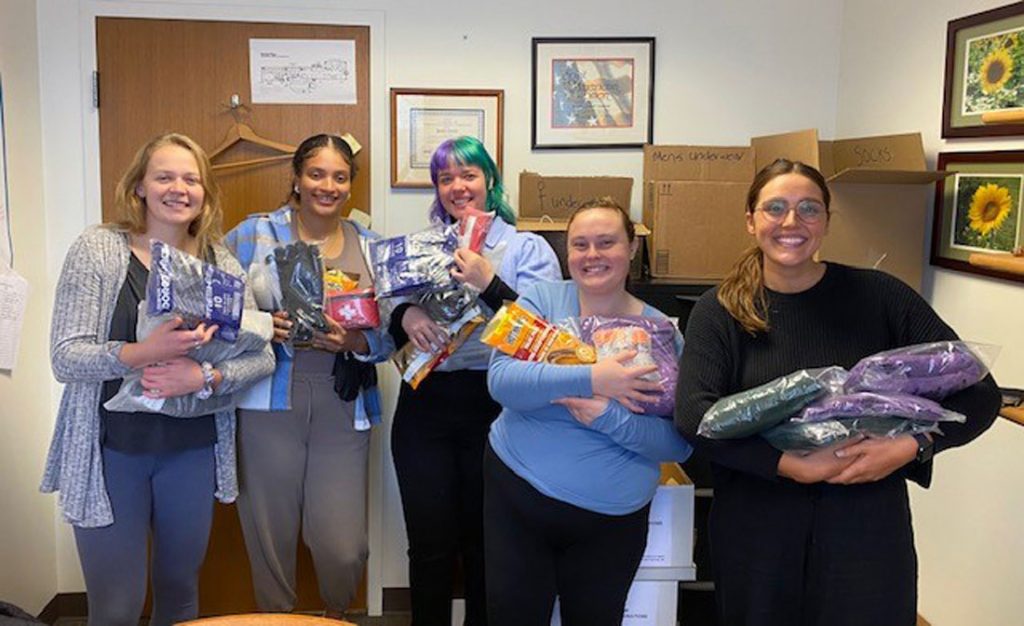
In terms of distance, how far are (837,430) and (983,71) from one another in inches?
50.5

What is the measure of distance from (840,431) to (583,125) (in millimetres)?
1672

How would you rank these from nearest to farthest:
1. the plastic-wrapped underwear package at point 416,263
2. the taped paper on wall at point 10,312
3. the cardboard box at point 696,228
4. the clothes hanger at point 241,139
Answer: the plastic-wrapped underwear package at point 416,263 < the taped paper on wall at point 10,312 < the cardboard box at point 696,228 < the clothes hanger at point 241,139

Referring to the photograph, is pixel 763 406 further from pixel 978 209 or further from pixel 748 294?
pixel 978 209

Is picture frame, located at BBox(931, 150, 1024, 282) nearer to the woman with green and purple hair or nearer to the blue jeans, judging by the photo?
the woman with green and purple hair

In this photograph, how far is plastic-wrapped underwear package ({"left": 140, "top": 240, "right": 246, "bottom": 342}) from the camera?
5.72ft

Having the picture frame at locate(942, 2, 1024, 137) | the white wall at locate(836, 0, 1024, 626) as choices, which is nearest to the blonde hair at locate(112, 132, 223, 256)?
the picture frame at locate(942, 2, 1024, 137)

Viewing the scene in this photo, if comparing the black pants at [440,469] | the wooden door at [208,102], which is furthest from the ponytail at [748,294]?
the wooden door at [208,102]

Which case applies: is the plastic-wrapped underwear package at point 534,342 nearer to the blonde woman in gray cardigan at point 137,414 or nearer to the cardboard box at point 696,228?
the blonde woman in gray cardigan at point 137,414

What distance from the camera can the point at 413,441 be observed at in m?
2.17

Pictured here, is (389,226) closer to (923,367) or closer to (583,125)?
(583,125)

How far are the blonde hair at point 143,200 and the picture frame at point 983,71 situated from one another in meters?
1.85

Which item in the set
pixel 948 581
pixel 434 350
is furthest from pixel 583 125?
pixel 948 581

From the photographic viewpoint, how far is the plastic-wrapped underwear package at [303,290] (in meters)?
2.03

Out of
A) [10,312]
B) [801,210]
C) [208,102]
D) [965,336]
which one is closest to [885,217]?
[965,336]
